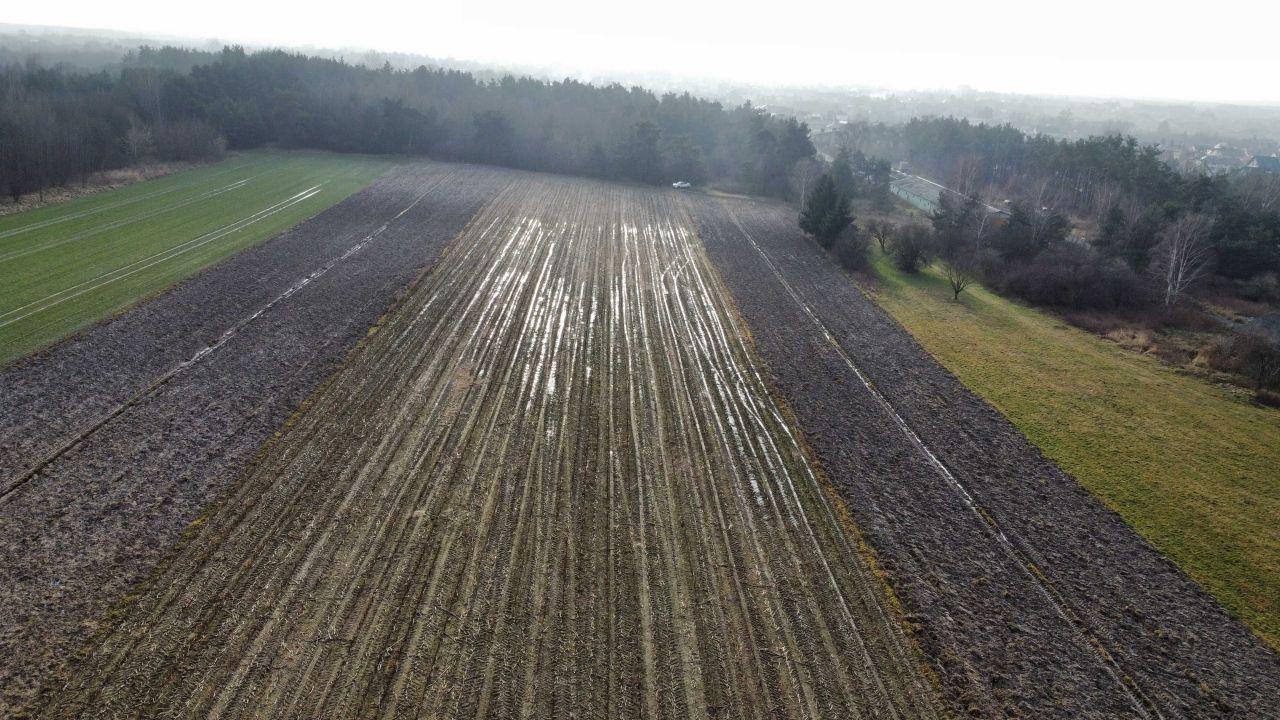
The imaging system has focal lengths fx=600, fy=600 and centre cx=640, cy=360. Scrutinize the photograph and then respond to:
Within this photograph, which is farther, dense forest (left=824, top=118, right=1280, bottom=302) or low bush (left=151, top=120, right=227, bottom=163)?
low bush (left=151, top=120, right=227, bottom=163)

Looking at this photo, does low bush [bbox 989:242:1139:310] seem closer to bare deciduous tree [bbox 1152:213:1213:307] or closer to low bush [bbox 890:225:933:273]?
bare deciduous tree [bbox 1152:213:1213:307]

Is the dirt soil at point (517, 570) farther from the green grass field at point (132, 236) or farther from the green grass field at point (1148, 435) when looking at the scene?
the green grass field at point (132, 236)

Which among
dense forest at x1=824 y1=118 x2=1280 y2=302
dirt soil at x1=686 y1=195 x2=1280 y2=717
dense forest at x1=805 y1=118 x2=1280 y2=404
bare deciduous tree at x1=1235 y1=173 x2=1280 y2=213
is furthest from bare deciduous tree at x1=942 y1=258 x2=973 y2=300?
bare deciduous tree at x1=1235 y1=173 x2=1280 y2=213

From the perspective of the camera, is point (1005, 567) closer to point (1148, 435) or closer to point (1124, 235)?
point (1148, 435)

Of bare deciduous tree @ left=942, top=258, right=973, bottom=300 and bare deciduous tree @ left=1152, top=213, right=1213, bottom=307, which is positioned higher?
bare deciduous tree @ left=1152, top=213, right=1213, bottom=307

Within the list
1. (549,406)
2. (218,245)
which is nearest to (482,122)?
(218,245)

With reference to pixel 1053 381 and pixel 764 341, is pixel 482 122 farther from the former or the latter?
pixel 1053 381

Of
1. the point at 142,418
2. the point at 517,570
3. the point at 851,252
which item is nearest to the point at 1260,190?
the point at 851,252

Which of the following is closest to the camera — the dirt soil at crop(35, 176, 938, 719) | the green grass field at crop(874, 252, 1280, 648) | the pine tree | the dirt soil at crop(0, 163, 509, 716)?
the dirt soil at crop(35, 176, 938, 719)
